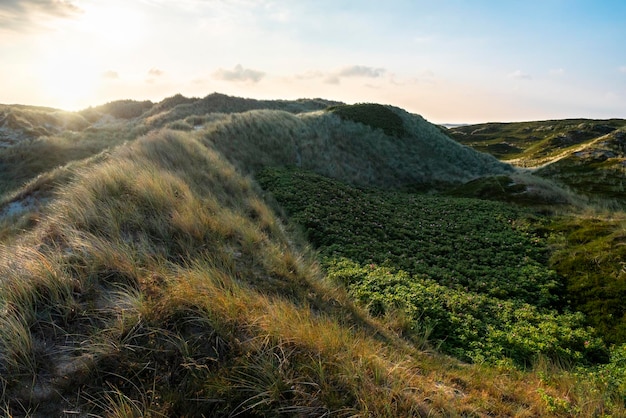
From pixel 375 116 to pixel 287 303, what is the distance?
1588 inches

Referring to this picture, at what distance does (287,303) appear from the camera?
19.3ft

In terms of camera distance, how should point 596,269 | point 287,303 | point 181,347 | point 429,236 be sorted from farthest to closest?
point 429,236 < point 596,269 < point 287,303 < point 181,347

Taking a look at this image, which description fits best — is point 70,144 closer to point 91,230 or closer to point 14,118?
point 14,118

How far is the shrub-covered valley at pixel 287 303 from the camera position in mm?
3785

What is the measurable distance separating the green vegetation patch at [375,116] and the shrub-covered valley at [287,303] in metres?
24.3

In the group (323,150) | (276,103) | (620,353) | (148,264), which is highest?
(276,103)

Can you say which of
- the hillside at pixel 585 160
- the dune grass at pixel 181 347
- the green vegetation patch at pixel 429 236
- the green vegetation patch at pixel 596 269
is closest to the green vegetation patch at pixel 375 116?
the hillside at pixel 585 160

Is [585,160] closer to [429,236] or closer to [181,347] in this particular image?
[429,236]

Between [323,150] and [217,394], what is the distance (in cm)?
2876

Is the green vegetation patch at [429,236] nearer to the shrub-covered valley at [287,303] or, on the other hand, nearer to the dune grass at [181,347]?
the shrub-covered valley at [287,303]

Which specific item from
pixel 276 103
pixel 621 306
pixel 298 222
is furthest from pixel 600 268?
pixel 276 103

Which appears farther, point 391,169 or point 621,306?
point 391,169

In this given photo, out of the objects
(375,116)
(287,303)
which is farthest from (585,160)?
(287,303)

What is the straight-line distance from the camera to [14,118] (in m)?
42.9
